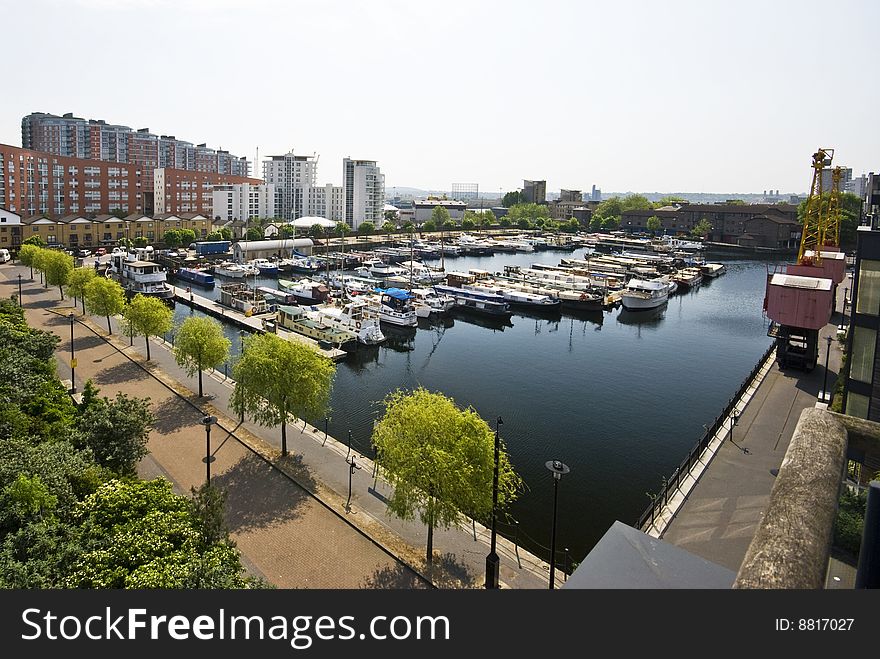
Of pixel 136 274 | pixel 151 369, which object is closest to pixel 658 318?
pixel 151 369

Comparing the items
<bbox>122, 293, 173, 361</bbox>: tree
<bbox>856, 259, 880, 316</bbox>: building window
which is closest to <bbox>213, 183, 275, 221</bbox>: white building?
<bbox>122, 293, 173, 361</bbox>: tree

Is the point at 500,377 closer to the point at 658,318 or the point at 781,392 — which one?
the point at 781,392

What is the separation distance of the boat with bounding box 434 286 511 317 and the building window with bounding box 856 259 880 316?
30.9 metres

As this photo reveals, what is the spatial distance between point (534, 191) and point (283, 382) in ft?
576

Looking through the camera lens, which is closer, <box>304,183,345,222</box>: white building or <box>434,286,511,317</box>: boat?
<box>434,286,511,317</box>: boat

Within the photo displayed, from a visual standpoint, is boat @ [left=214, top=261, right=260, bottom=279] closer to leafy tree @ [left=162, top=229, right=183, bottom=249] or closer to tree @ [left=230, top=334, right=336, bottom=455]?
leafy tree @ [left=162, top=229, right=183, bottom=249]

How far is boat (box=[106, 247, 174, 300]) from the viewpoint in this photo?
159ft

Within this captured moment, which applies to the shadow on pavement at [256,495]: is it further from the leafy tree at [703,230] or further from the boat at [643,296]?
the leafy tree at [703,230]

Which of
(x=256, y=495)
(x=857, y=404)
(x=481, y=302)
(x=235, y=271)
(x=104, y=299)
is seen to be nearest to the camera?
(x=256, y=495)

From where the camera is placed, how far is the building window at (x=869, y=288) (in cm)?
1870

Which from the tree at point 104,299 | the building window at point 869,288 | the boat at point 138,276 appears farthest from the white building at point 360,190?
the building window at point 869,288

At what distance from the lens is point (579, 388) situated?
30.4m

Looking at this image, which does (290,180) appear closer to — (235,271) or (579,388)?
(235,271)

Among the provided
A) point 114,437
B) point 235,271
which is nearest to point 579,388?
point 114,437
